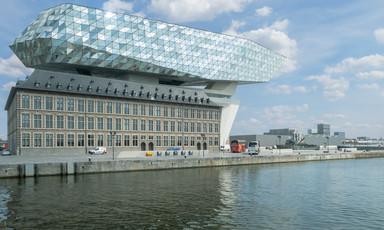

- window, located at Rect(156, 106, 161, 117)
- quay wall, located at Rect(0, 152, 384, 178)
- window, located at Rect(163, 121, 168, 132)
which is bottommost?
quay wall, located at Rect(0, 152, 384, 178)

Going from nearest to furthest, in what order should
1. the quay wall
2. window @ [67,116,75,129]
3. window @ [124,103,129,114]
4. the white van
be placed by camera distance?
1. the quay wall
2. the white van
3. window @ [67,116,75,129]
4. window @ [124,103,129,114]

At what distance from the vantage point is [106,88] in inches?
3388

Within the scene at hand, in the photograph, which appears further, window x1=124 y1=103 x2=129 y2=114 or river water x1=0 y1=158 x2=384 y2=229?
window x1=124 y1=103 x2=129 y2=114

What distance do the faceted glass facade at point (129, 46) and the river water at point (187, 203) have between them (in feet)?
177

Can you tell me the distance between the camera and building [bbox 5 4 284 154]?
76.2 meters

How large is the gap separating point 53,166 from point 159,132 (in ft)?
163

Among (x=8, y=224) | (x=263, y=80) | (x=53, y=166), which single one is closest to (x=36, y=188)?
(x=53, y=166)

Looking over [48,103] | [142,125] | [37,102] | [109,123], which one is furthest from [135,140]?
[37,102]

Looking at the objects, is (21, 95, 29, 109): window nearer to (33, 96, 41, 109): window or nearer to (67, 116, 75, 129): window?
(33, 96, 41, 109): window

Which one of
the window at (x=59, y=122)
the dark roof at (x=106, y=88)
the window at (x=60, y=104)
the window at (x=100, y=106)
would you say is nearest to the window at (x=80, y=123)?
the window at (x=59, y=122)

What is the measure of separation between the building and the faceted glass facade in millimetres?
261

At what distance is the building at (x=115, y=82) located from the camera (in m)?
76.2

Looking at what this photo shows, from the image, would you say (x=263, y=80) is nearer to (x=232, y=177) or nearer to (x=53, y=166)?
(x=232, y=177)

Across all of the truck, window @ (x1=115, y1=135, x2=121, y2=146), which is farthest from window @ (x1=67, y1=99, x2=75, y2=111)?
the truck
